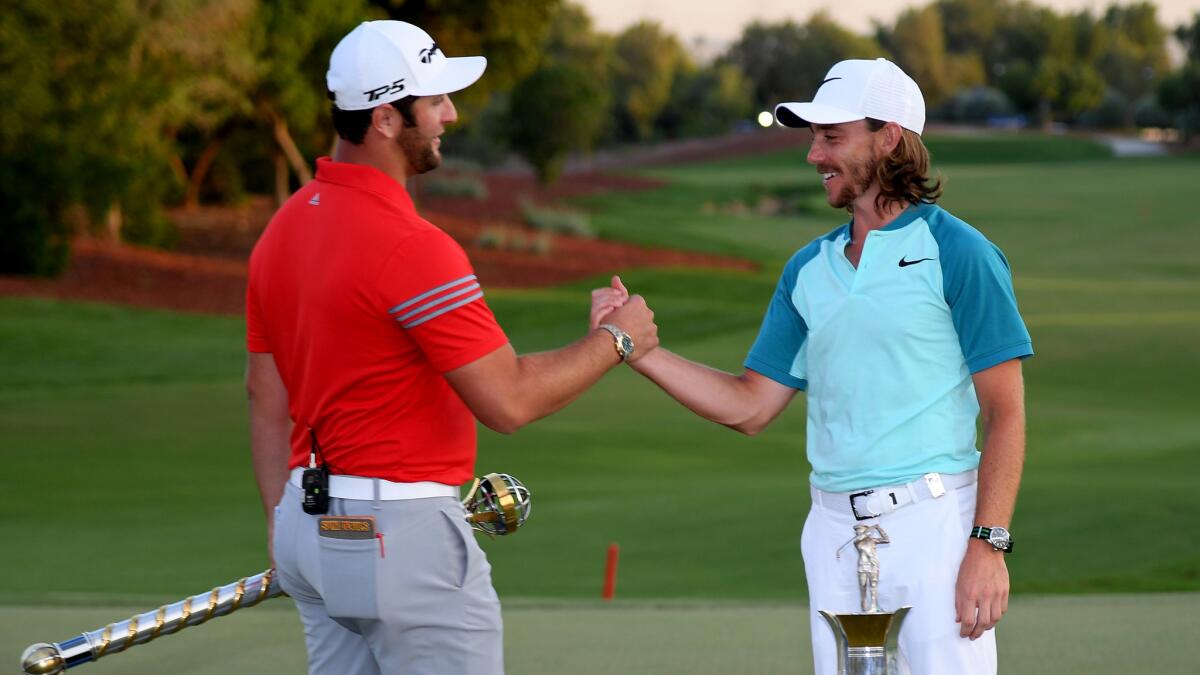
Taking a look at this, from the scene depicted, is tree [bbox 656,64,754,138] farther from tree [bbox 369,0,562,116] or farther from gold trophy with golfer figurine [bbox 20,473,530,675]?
gold trophy with golfer figurine [bbox 20,473,530,675]

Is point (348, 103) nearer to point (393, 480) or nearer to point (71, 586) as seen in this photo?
point (393, 480)

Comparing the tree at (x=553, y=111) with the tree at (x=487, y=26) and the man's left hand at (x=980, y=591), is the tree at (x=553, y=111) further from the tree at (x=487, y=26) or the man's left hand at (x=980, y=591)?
the man's left hand at (x=980, y=591)

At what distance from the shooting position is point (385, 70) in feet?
10.5

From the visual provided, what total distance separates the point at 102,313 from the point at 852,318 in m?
20.1

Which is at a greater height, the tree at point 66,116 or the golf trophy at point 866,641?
the tree at point 66,116

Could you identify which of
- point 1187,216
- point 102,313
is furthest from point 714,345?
point 1187,216

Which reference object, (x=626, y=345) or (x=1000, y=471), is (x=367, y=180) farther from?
(x=1000, y=471)

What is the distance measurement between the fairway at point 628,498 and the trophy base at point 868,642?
791 mm

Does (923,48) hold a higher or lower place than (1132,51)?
higher

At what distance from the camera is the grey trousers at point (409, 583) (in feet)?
10.2

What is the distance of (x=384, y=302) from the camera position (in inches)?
120

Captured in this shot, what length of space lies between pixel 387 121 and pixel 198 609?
1.08 m

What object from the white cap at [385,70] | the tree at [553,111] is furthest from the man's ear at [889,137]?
the tree at [553,111]

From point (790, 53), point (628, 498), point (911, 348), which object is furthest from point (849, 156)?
point (790, 53)
